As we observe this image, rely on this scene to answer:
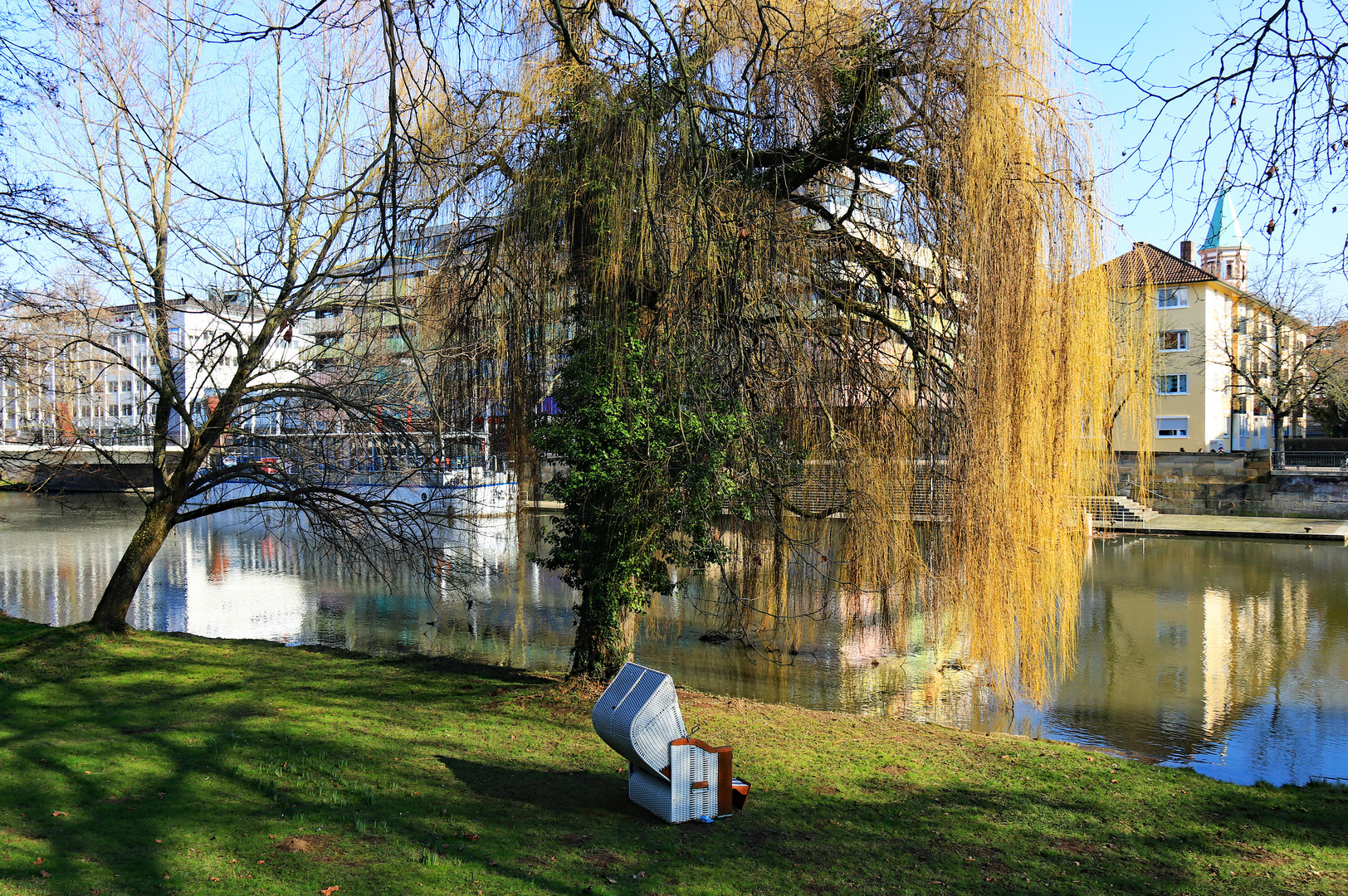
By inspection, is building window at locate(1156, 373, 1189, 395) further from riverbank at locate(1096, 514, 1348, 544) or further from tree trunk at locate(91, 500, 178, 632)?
tree trunk at locate(91, 500, 178, 632)

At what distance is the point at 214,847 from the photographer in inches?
191

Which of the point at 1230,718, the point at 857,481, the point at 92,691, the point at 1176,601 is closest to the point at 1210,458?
the point at 1176,601

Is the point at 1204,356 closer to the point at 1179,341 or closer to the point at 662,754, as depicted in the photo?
the point at 1179,341

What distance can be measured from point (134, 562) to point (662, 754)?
832 cm

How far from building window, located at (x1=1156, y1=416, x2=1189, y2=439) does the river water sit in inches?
794

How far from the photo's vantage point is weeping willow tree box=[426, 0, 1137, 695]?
26.0 feet

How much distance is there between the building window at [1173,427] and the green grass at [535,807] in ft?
132

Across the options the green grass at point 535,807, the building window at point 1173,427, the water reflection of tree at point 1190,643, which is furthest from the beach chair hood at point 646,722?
the building window at point 1173,427

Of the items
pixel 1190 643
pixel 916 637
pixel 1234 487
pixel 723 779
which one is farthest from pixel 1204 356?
pixel 723 779

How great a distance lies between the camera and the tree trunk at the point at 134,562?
1081 cm

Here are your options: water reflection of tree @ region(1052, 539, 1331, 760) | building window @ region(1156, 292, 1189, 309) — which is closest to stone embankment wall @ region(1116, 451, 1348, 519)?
water reflection of tree @ region(1052, 539, 1331, 760)

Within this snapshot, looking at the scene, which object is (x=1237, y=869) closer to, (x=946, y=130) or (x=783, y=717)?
(x=783, y=717)

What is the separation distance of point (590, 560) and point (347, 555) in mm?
2920

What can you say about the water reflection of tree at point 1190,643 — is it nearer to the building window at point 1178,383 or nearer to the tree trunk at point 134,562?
the tree trunk at point 134,562
